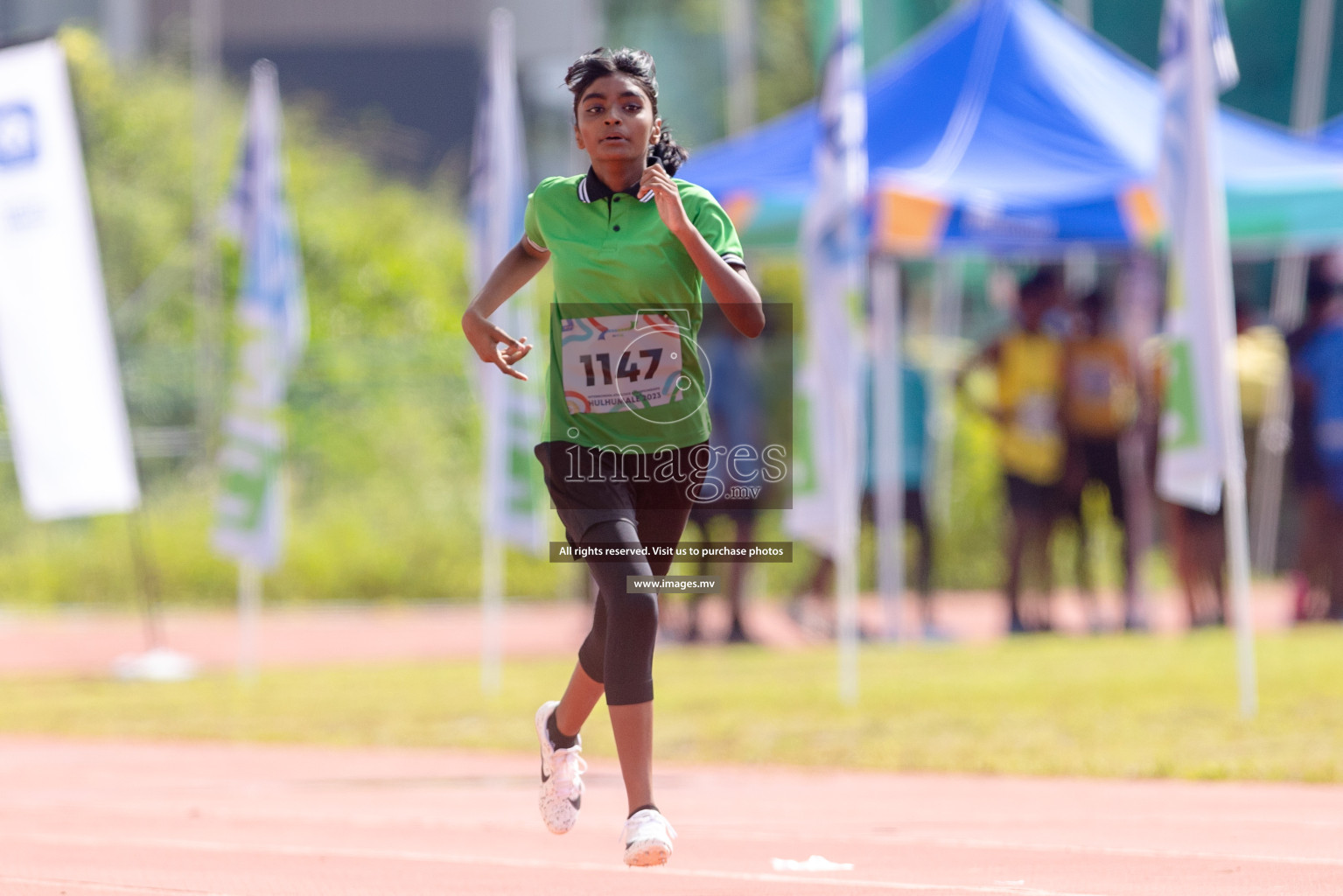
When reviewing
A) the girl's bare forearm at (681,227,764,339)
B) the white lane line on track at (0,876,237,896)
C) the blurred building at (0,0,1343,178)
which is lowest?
the white lane line on track at (0,876,237,896)

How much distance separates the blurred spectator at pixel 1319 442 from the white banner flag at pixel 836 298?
5.39 meters

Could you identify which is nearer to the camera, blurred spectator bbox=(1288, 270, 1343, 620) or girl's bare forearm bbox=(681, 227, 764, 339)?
girl's bare forearm bbox=(681, 227, 764, 339)

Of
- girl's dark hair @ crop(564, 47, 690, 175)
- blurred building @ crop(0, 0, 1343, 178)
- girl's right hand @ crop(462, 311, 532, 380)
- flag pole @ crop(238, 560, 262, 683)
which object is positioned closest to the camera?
girl's dark hair @ crop(564, 47, 690, 175)

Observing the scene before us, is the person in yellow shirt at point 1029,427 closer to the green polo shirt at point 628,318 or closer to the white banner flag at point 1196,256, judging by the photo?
the white banner flag at point 1196,256

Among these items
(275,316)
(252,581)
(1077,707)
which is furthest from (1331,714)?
(252,581)

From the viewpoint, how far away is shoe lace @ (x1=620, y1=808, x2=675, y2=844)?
16.0 feet

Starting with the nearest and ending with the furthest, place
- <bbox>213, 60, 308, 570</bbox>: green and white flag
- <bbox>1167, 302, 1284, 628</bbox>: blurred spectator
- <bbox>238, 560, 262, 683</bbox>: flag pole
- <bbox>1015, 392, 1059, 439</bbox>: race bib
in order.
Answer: <bbox>238, 560, 262, 683</bbox>: flag pole
<bbox>213, 60, 308, 570</bbox>: green and white flag
<bbox>1015, 392, 1059, 439</bbox>: race bib
<bbox>1167, 302, 1284, 628</bbox>: blurred spectator

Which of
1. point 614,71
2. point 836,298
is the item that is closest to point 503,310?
point 836,298

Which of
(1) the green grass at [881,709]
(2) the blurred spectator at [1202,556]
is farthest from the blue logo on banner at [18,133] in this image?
(2) the blurred spectator at [1202,556]

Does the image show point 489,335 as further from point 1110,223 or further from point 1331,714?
point 1110,223

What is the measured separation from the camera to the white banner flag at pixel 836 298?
36.0 feet

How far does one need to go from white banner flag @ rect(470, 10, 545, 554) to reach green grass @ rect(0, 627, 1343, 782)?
3.63ft

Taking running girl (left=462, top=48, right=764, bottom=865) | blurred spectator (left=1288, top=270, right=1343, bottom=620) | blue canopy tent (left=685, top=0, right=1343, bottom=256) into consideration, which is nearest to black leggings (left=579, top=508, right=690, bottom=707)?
running girl (left=462, top=48, right=764, bottom=865)

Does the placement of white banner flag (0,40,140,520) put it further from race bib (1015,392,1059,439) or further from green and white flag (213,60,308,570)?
race bib (1015,392,1059,439)
